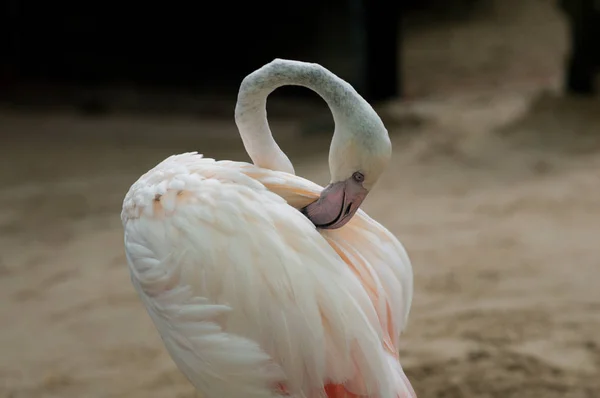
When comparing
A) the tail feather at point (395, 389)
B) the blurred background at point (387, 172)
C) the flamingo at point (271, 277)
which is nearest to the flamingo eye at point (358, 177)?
the flamingo at point (271, 277)

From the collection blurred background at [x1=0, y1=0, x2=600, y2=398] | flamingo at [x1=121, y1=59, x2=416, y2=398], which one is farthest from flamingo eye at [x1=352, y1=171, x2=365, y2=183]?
blurred background at [x1=0, y1=0, x2=600, y2=398]

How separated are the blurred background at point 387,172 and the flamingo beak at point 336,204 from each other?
2.98ft

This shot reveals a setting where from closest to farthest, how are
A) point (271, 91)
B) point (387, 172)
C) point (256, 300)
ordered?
point (256, 300), point (271, 91), point (387, 172)

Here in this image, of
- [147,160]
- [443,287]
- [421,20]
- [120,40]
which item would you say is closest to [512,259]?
[443,287]

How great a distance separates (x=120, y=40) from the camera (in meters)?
8.30

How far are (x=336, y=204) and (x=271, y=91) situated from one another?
32cm

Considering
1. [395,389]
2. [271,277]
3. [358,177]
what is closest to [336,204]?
[358,177]

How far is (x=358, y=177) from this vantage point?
164 centimetres

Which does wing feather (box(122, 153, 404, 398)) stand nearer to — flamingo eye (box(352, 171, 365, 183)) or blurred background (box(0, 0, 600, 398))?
flamingo eye (box(352, 171, 365, 183))

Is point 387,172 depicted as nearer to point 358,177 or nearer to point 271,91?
point 271,91

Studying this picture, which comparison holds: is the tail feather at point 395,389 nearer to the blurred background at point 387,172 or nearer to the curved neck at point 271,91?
the curved neck at point 271,91

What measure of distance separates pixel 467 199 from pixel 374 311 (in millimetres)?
2574

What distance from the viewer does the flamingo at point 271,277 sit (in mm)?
1592

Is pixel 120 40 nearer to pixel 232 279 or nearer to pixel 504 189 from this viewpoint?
pixel 504 189
